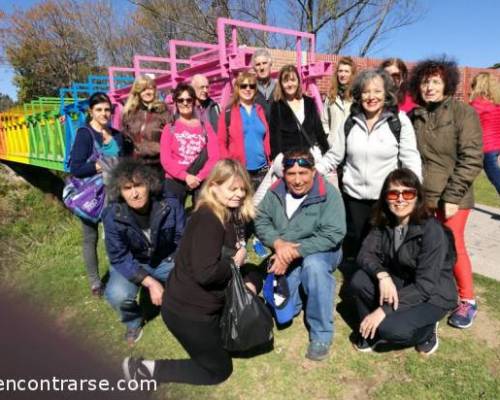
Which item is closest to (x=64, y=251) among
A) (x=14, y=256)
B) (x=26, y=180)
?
(x=14, y=256)

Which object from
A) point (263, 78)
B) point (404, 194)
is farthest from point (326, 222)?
point (263, 78)

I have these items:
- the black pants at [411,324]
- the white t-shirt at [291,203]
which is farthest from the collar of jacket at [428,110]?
the black pants at [411,324]

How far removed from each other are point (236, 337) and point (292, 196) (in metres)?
1.09

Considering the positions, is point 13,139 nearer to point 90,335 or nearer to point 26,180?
point 26,180

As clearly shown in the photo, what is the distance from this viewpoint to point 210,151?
12.3ft

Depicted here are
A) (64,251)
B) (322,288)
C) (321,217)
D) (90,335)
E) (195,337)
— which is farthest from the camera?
(64,251)

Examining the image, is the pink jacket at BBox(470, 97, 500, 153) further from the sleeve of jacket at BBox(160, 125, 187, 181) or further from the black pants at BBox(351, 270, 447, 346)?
the sleeve of jacket at BBox(160, 125, 187, 181)

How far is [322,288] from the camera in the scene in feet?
8.69

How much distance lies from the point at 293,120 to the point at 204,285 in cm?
188

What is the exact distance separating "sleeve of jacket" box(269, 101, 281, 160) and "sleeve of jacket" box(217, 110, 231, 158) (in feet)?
1.41

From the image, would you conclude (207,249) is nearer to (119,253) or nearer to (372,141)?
(119,253)

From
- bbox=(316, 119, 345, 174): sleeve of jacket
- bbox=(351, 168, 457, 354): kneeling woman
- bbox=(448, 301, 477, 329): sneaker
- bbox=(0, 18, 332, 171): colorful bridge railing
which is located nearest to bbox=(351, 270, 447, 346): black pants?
bbox=(351, 168, 457, 354): kneeling woman

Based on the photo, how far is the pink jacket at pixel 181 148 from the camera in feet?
12.0

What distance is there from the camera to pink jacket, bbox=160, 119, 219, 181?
144 inches
